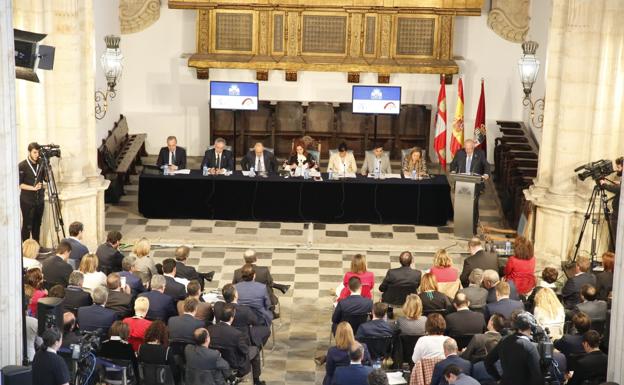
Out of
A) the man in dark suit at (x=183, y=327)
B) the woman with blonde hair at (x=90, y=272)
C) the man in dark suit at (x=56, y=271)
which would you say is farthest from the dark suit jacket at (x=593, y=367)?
the man in dark suit at (x=56, y=271)

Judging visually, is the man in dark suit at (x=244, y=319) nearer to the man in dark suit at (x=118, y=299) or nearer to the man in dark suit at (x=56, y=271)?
the man in dark suit at (x=118, y=299)

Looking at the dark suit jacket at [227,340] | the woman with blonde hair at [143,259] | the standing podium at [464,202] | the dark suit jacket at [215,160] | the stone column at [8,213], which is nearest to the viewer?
the stone column at [8,213]

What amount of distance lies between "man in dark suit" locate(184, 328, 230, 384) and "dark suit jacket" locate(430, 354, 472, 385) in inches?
74.1

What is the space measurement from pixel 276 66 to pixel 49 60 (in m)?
9.93

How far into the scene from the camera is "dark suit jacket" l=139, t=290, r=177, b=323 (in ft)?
37.1

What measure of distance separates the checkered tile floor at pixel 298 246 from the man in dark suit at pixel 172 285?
186 centimetres

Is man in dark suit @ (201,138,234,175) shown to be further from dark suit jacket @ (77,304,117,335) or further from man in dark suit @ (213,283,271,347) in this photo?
dark suit jacket @ (77,304,117,335)

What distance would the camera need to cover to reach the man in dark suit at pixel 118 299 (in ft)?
37.1

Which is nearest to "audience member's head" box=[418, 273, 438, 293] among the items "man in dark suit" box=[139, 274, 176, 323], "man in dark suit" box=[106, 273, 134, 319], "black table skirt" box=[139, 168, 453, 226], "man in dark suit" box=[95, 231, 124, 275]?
"man in dark suit" box=[139, 274, 176, 323]

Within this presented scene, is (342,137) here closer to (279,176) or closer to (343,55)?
(343,55)

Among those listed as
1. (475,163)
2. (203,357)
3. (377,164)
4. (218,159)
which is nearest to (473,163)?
(475,163)

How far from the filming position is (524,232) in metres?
16.0

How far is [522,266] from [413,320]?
239 centimetres

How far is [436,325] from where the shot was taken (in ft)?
34.2
